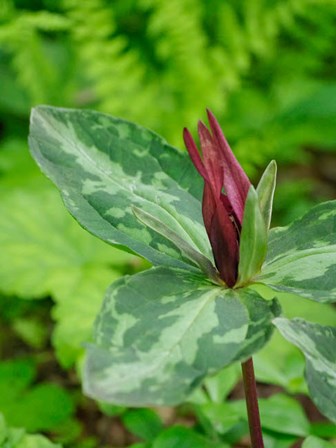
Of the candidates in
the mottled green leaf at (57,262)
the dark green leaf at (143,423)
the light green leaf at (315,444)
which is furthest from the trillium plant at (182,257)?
the mottled green leaf at (57,262)

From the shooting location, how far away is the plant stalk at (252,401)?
0.86 m

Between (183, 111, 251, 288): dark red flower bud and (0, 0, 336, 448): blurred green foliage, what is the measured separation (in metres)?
0.42

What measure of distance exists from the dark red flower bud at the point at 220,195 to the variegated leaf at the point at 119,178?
0.17 ft

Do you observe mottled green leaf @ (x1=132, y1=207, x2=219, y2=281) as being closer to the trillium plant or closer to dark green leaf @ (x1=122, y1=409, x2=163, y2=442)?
the trillium plant

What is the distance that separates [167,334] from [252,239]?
5.6 inches

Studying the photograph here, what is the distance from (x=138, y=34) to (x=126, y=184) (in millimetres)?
2145

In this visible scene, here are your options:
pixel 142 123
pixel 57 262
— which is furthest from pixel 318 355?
pixel 142 123

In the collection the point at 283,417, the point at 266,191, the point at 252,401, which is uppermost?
the point at 266,191

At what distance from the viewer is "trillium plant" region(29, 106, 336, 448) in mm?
716

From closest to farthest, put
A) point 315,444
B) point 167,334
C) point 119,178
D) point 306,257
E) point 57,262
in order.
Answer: point 167,334, point 306,257, point 119,178, point 315,444, point 57,262

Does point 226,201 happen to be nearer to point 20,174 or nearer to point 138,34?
point 20,174

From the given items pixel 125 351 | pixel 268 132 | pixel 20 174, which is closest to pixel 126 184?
pixel 125 351

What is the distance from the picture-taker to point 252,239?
0.80m

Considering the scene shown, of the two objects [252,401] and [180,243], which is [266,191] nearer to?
[180,243]
